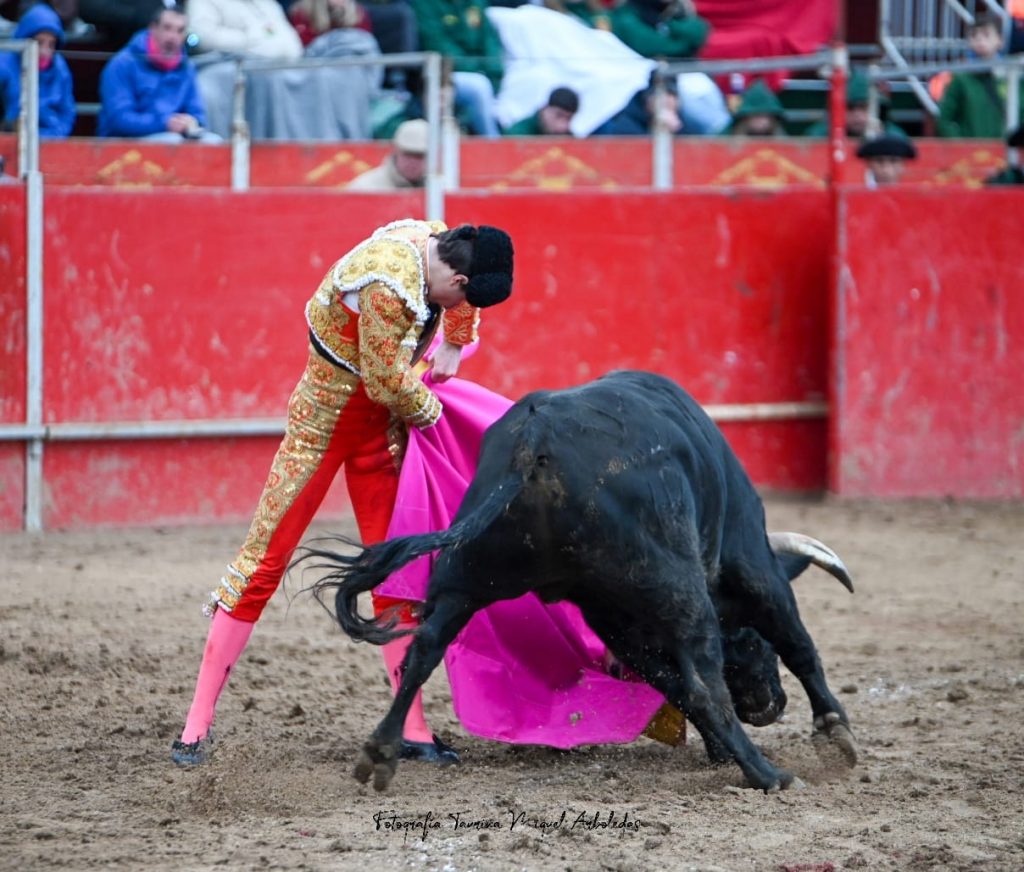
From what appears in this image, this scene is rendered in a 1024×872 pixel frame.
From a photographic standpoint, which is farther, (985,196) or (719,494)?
(985,196)

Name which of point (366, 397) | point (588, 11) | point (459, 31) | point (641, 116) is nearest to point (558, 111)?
point (641, 116)

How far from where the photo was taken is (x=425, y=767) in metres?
4.06

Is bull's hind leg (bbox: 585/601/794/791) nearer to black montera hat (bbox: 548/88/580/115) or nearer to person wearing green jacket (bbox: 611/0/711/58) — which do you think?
black montera hat (bbox: 548/88/580/115)

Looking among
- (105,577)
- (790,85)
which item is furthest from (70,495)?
(790,85)

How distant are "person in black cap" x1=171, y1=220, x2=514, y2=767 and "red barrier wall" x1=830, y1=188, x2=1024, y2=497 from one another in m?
4.52

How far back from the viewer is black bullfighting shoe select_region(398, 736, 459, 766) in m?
4.11

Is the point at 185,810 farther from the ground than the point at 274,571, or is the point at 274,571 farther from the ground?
the point at 274,571

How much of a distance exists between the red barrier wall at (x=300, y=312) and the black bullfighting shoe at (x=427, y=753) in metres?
3.57

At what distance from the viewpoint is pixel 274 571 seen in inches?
157

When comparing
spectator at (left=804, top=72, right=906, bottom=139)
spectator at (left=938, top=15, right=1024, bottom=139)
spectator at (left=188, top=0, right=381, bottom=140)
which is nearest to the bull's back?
spectator at (left=188, top=0, right=381, bottom=140)

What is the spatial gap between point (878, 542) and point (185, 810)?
443 centimetres

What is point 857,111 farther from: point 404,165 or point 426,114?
point 404,165

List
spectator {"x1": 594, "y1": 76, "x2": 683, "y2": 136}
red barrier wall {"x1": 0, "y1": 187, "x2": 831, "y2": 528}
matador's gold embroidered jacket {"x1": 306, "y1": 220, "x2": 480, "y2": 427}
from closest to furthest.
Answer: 1. matador's gold embroidered jacket {"x1": 306, "y1": 220, "x2": 480, "y2": 427}
2. red barrier wall {"x1": 0, "y1": 187, "x2": 831, "y2": 528}
3. spectator {"x1": 594, "y1": 76, "x2": 683, "y2": 136}

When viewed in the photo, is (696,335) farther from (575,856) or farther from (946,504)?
(575,856)
